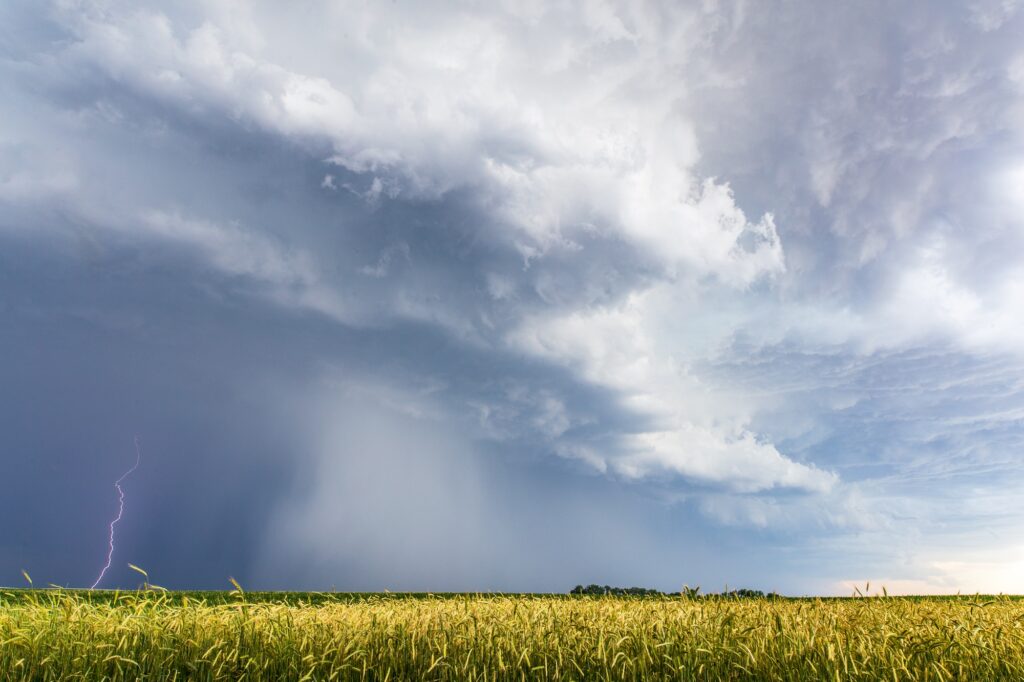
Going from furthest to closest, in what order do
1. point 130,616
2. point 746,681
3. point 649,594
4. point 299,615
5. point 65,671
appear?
point 649,594, point 299,615, point 130,616, point 65,671, point 746,681

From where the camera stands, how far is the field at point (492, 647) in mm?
7445

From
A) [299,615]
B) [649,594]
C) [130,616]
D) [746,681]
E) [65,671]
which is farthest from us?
[649,594]

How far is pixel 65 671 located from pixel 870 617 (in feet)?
37.3

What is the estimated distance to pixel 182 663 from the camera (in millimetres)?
8156

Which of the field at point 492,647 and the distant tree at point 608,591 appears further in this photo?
the distant tree at point 608,591

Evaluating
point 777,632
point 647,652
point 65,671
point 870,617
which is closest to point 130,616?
point 65,671

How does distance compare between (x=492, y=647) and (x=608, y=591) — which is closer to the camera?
(x=492, y=647)

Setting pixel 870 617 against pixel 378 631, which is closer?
pixel 378 631

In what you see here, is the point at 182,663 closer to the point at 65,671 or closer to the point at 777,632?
the point at 65,671

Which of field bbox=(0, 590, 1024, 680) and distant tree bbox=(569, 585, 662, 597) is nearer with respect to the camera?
field bbox=(0, 590, 1024, 680)

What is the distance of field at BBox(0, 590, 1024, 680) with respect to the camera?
7445 millimetres

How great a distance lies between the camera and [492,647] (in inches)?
311

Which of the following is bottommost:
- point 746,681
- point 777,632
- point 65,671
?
point 65,671

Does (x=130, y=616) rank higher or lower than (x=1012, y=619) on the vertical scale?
lower
